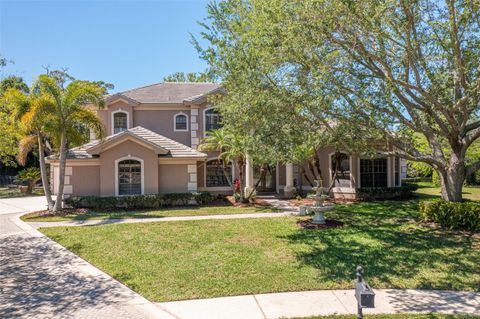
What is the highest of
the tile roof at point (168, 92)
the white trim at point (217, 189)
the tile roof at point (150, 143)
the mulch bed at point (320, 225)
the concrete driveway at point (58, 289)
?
the tile roof at point (168, 92)

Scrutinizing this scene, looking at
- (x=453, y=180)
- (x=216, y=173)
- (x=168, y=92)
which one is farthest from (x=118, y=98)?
(x=453, y=180)

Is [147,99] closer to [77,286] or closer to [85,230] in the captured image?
[85,230]

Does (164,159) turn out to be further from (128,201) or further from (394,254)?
(394,254)

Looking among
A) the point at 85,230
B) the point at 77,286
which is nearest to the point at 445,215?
the point at 77,286

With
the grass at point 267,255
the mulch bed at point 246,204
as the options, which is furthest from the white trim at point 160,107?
the grass at point 267,255

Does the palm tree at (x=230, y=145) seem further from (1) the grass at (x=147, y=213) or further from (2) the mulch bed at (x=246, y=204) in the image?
(1) the grass at (x=147, y=213)

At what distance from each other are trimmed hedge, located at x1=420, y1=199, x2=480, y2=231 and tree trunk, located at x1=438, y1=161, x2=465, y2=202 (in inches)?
16.5

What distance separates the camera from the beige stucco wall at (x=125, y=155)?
1933cm

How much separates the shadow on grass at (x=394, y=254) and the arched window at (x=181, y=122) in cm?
1406

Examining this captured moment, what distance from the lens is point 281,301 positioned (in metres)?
6.84

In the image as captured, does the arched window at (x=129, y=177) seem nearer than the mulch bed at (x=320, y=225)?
No

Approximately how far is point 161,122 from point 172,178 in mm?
5870

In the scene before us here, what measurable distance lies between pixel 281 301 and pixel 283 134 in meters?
6.70

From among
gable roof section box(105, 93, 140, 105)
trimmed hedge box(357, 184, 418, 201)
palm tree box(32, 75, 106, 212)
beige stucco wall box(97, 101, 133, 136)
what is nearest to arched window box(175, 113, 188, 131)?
gable roof section box(105, 93, 140, 105)
